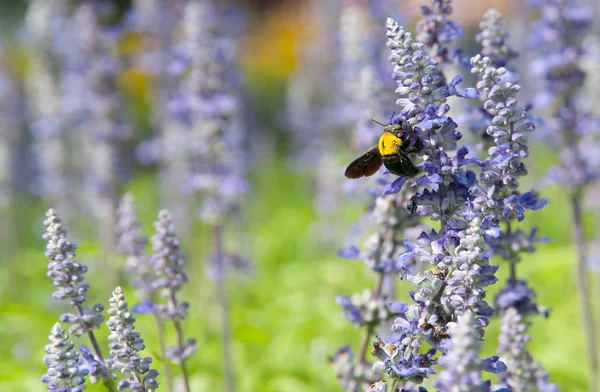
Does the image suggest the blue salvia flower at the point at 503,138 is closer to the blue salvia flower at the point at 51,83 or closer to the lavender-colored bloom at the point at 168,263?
the lavender-colored bloom at the point at 168,263

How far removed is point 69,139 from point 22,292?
7.48 feet

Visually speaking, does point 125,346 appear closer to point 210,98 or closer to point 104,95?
point 210,98

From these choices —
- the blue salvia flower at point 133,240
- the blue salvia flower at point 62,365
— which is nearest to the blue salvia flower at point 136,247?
the blue salvia flower at point 133,240

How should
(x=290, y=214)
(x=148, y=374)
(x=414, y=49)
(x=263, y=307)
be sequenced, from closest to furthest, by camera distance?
1. (x=414, y=49)
2. (x=148, y=374)
3. (x=263, y=307)
4. (x=290, y=214)

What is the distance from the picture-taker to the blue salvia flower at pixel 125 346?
7.99 ft

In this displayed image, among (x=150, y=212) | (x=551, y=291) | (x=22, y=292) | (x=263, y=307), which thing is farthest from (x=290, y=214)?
(x=551, y=291)

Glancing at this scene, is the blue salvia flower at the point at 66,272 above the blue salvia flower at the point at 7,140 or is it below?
below

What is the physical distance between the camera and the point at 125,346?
8.18ft

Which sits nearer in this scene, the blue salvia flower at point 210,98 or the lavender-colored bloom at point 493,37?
the lavender-colored bloom at point 493,37

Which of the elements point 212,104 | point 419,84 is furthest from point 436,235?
point 212,104

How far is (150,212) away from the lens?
12867 millimetres

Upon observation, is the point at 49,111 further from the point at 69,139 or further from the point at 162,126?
the point at 162,126

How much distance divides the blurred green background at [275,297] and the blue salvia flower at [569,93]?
1.12 m

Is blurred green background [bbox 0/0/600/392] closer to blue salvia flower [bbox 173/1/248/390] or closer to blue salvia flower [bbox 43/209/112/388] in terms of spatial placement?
blue salvia flower [bbox 173/1/248/390]
